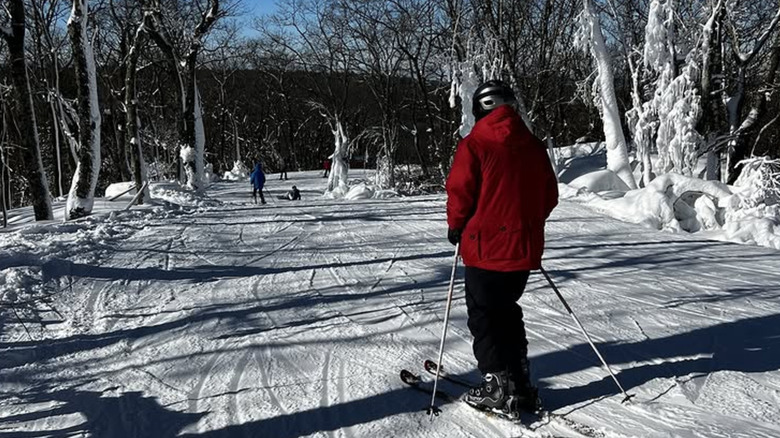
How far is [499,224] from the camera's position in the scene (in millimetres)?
3352

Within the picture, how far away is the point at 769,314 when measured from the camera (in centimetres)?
565

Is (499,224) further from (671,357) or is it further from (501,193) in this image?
(671,357)

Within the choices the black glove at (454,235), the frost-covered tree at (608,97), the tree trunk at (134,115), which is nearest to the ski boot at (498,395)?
the black glove at (454,235)

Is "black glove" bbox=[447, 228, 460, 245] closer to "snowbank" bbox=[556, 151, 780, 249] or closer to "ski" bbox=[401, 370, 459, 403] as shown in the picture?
"ski" bbox=[401, 370, 459, 403]

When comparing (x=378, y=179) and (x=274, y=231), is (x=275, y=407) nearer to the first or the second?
(x=274, y=231)

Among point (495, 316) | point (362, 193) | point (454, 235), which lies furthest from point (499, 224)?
point (362, 193)

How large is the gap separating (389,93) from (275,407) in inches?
1194

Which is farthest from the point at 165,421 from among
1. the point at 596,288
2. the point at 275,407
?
the point at 596,288

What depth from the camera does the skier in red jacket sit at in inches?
131

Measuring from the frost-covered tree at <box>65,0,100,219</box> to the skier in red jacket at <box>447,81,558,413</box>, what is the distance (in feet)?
41.3

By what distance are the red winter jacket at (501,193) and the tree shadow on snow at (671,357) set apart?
1.12 metres

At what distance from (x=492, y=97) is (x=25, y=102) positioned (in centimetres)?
1391

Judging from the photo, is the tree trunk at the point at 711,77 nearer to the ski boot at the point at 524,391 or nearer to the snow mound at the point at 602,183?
the snow mound at the point at 602,183

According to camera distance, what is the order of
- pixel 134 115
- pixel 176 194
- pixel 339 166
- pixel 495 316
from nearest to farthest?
pixel 495 316
pixel 134 115
pixel 176 194
pixel 339 166
